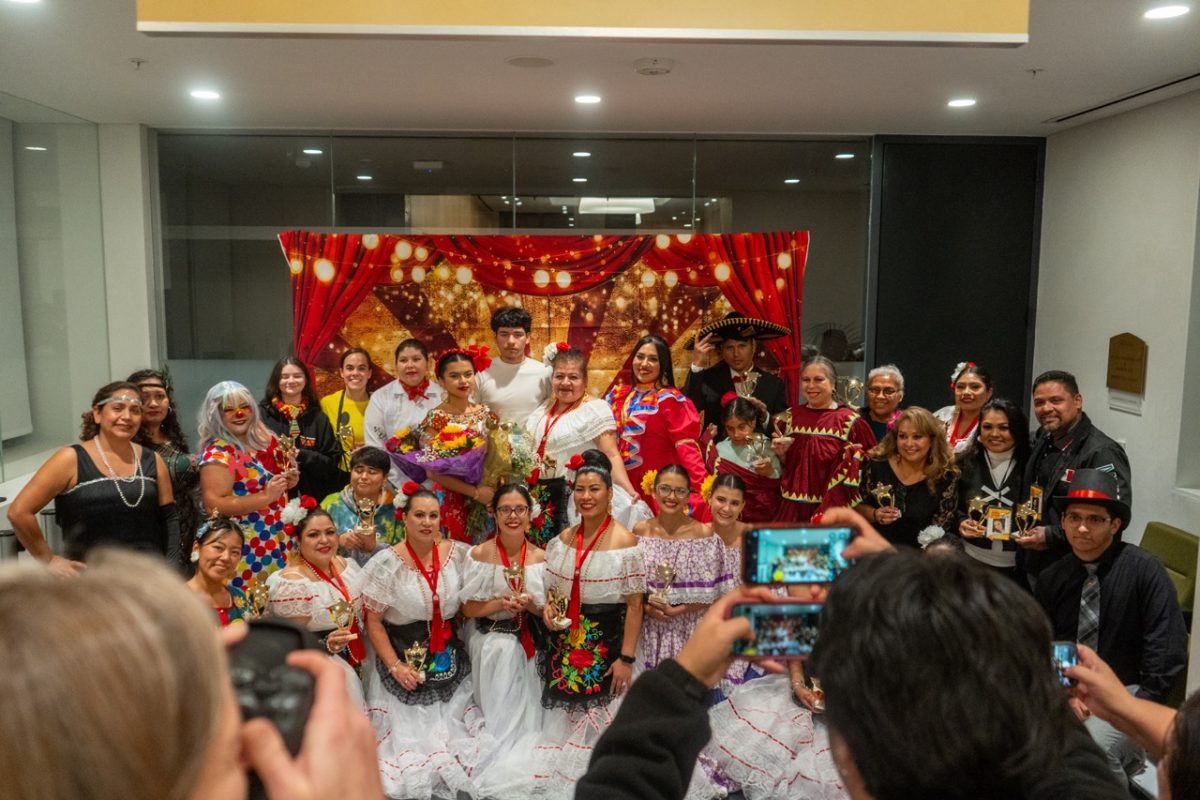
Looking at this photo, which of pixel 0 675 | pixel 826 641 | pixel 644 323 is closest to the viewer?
pixel 0 675

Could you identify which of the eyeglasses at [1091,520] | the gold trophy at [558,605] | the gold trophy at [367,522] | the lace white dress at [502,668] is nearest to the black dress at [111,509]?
the gold trophy at [367,522]

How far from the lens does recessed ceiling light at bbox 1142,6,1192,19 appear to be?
3723 millimetres

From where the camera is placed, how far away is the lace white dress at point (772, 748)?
3.78 meters

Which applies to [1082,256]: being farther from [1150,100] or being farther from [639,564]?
[639,564]

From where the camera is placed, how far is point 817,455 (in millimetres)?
4875

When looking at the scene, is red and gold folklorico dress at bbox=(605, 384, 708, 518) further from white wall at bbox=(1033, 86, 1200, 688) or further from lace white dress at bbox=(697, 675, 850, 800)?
white wall at bbox=(1033, 86, 1200, 688)

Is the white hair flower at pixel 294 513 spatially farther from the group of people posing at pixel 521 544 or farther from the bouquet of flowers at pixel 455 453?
the bouquet of flowers at pixel 455 453

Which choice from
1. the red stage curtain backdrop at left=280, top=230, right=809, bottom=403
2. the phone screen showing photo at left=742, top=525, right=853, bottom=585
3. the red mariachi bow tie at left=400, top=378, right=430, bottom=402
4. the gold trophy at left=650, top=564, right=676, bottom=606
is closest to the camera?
the phone screen showing photo at left=742, top=525, right=853, bottom=585

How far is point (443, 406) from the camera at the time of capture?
188 inches

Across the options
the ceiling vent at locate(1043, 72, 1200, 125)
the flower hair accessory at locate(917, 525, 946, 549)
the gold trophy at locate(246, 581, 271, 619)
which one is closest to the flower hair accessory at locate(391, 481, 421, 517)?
the gold trophy at locate(246, 581, 271, 619)

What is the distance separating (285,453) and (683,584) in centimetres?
195

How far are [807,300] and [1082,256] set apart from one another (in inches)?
69.8

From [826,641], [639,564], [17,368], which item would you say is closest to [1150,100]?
[639,564]

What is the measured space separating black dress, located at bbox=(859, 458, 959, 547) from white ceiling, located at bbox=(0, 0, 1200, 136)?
194cm
